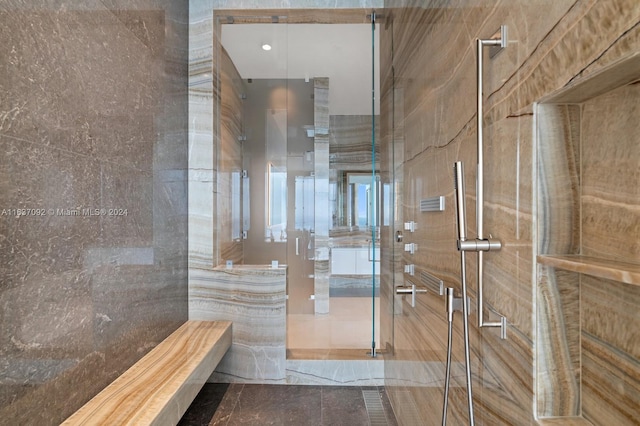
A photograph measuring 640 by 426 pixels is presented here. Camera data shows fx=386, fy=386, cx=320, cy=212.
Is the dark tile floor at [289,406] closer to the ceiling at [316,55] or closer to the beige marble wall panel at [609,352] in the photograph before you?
the beige marble wall panel at [609,352]

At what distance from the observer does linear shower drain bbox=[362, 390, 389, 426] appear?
2.44m

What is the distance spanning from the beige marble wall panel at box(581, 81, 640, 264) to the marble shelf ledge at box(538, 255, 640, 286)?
0.10 feet

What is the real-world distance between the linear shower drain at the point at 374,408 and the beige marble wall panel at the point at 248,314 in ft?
2.11

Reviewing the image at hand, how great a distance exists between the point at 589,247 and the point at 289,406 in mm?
2247

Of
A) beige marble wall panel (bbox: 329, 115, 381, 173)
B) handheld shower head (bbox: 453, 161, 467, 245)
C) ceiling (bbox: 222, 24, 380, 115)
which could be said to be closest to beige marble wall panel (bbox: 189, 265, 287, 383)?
beige marble wall panel (bbox: 329, 115, 381, 173)

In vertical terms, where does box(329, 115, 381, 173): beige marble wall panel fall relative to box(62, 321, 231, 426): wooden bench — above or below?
above

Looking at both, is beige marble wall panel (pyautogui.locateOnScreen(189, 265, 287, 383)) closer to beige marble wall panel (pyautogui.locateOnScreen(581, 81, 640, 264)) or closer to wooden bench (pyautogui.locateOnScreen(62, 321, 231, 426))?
wooden bench (pyautogui.locateOnScreen(62, 321, 231, 426))

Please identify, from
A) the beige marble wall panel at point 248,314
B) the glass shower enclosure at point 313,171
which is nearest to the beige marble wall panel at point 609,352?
the glass shower enclosure at point 313,171

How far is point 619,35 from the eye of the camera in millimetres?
684

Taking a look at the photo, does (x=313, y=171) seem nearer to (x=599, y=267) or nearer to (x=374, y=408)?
(x=374, y=408)

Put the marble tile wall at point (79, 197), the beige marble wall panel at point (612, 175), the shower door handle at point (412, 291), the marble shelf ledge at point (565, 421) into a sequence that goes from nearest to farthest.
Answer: the beige marble wall panel at point (612, 175) → the marble shelf ledge at point (565, 421) → the marble tile wall at point (79, 197) → the shower door handle at point (412, 291)

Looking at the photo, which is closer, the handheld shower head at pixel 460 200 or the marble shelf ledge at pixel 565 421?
the marble shelf ledge at pixel 565 421

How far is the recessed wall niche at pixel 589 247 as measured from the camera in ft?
2.47

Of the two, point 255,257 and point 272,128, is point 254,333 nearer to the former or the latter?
point 255,257
